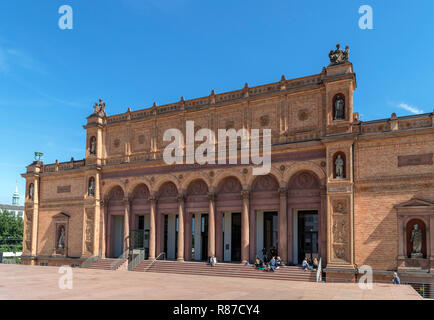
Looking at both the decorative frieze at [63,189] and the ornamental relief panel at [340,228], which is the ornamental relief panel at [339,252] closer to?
the ornamental relief panel at [340,228]

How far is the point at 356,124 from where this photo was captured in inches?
1187

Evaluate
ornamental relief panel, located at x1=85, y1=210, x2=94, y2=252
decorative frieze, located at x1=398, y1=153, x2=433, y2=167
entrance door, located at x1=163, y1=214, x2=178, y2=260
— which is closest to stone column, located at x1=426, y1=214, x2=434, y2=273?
decorative frieze, located at x1=398, y1=153, x2=433, y2=167

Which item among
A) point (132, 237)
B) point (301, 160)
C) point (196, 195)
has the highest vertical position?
point (301, 160)

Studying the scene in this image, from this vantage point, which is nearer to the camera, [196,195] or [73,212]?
[196,195]

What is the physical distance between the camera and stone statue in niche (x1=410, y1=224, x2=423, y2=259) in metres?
26.7

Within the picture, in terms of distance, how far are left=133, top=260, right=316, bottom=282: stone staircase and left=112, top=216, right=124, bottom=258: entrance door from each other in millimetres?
6360

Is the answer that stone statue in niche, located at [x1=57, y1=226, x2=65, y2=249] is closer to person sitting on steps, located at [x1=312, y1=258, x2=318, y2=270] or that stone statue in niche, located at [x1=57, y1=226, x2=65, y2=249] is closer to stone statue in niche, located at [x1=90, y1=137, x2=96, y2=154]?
stone statue in niche, located at [x1=90, y1=137, x2=96, y2=154]

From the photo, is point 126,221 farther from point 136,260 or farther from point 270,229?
point 270,229

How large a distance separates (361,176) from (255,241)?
1013cm

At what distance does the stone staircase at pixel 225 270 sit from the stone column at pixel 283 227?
1236mm

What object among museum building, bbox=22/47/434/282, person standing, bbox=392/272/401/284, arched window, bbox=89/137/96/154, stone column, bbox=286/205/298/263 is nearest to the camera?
person standing, bbox=392/272/401/284
